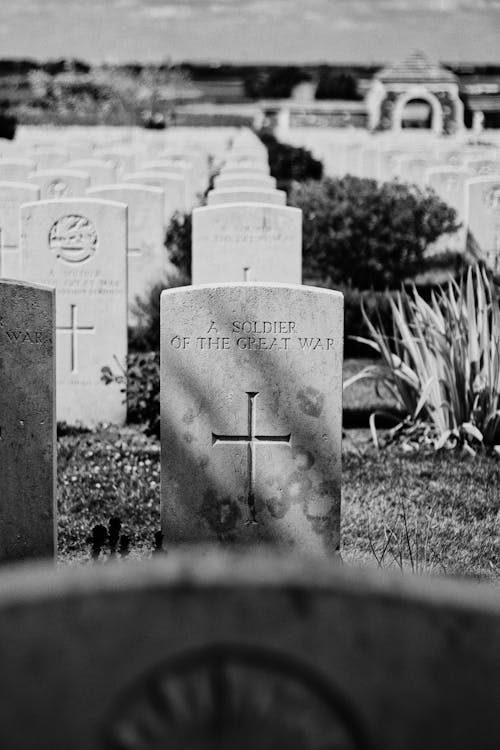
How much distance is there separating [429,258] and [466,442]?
774cm

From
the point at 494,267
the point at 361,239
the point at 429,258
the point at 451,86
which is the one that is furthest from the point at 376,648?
the point at 451,86

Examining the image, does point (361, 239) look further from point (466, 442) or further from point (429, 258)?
point (466, 442)

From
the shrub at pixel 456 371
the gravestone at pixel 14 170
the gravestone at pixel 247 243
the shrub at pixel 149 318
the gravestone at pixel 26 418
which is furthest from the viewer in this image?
the gravestone at pixel 14 170

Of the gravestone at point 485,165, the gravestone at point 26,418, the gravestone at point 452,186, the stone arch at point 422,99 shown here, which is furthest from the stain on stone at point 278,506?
the stone arch at point 422,99

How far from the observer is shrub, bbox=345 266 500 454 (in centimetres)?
686

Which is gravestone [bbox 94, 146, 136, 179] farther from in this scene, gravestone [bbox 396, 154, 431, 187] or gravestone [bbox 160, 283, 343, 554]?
gravestone [bbox 160, 283, 343, 554]

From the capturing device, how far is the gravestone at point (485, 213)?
1255 cm

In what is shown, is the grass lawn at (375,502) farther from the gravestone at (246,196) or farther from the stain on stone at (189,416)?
the gravestone at (246,196)

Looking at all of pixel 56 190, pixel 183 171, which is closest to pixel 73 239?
pixel 56 190

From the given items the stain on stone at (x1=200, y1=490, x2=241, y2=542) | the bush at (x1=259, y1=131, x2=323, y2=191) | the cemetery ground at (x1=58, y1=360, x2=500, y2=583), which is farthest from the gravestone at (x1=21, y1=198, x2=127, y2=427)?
the bush at (x1=259, y1=131, x2=323, y2=191)

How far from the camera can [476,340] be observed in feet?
22.6

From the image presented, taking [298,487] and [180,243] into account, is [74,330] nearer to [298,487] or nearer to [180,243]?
[298,487]

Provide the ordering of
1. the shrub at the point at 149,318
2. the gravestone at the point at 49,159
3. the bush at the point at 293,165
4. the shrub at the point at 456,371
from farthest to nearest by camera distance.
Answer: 1. the bush at the point at 293,165
2. the gravestone at the point at 49,159
3. the shrub at the point at 149,318
4. the shrub at the point at 456,371

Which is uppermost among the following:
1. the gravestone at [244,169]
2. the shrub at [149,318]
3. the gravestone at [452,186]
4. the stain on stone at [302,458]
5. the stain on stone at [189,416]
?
the gravestone at [244,169]
